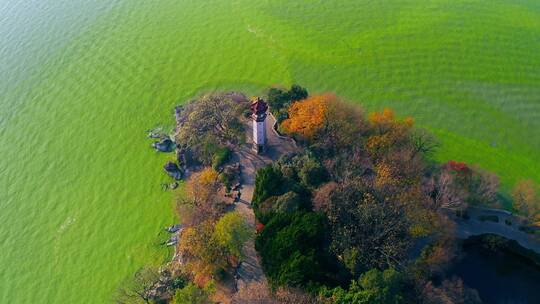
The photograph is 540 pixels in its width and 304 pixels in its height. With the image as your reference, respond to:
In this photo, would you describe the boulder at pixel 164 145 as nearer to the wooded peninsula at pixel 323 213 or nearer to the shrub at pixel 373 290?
the wooded peninsula at pixel 323 213

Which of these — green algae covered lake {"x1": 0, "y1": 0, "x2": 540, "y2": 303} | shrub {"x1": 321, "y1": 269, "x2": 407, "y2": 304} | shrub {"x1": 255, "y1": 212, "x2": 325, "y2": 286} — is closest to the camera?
shrub {"x1": 321, "y1": 269, "x2": 407, "y2": 304}

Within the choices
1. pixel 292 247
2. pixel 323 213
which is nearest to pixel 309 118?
pixel 323 213

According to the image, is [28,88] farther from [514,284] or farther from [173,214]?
[514,284]

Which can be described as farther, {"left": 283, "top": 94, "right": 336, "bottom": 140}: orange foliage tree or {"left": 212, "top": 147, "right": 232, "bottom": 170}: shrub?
{"left": 212, "top": 147, "right": 232, "bottom": 170}: shrub

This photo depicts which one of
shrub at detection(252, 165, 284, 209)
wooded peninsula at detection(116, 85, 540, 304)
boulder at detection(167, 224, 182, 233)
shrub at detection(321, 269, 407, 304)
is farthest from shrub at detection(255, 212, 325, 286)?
boulder at detection(167, 224, 182, 233)

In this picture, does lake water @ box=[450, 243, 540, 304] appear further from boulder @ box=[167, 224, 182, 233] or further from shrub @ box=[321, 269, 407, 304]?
boulder @ box=[167, 224, 182, 233]

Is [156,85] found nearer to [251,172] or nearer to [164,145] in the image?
[164,145]

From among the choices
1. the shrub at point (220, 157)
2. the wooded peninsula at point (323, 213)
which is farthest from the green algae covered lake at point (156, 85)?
the shrub at point (220, 157)
